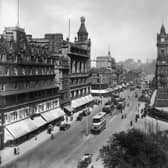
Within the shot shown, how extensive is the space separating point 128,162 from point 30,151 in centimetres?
2204

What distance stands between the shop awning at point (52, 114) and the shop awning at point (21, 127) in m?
6.61

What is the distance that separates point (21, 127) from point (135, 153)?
1099 inches

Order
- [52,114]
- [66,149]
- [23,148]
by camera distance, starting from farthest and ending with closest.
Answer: [52,114] → [23,148] → [66,149]

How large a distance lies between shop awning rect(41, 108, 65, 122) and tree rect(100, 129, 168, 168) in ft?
106

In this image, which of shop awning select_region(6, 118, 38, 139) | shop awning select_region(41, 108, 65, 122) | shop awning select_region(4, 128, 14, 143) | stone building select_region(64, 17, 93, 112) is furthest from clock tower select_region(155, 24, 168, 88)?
shop awning select_region(4, 128, 14, 143)

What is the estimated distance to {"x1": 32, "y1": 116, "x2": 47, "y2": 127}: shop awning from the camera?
57.0 meters

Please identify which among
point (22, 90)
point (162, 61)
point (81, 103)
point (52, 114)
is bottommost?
point (81, 103)

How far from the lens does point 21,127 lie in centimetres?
5134

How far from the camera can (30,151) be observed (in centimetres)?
4591

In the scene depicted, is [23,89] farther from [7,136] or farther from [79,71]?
[79,71]

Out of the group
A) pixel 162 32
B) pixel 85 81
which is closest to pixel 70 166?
pixel 85 81

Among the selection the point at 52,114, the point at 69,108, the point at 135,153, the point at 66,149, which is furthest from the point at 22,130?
the point at 69,108

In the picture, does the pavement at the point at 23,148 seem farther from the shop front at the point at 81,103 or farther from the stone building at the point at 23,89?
the shop front at the point at 81,103

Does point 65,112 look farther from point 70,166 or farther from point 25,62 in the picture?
point 70,166
